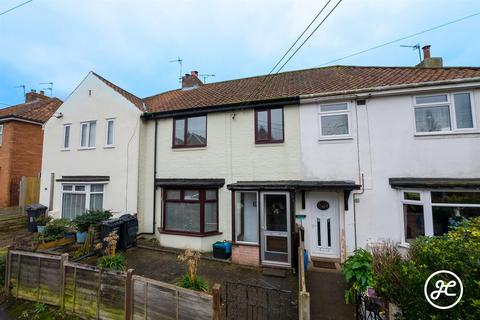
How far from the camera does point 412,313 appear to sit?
3.26 metres

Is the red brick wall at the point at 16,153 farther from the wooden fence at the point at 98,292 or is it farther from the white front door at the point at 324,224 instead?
the white front door at the point at 324,224

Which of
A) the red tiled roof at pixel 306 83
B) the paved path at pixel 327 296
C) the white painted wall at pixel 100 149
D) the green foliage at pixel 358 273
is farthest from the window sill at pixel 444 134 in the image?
the white painted wall at pixel 100 149

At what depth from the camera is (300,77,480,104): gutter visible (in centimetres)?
754

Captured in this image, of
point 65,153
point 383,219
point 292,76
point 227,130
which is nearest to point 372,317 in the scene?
point 383,219

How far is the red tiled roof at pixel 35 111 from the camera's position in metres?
16.4

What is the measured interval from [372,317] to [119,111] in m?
12.8

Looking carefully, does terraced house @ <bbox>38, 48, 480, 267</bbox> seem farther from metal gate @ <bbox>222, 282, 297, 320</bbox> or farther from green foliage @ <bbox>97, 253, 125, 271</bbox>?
green foliage @ <bbox>97, 253, 125, 271</bbox>

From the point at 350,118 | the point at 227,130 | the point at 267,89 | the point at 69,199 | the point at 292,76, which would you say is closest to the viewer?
the point at 350,118

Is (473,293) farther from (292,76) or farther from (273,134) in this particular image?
(292,76)

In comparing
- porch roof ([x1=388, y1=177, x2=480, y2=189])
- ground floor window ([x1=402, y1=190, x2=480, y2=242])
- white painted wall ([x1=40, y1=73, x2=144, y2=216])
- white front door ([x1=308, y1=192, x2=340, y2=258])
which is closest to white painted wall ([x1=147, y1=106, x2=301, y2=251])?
white front door ([x1=308, y1=192, x2=340, y2=258])

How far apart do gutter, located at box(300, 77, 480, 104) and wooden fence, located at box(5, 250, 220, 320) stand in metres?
7.60

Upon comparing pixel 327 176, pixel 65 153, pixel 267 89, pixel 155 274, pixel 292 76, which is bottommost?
pixel 155 274

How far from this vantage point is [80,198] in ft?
40.2

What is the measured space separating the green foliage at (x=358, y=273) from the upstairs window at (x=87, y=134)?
13021 mm
